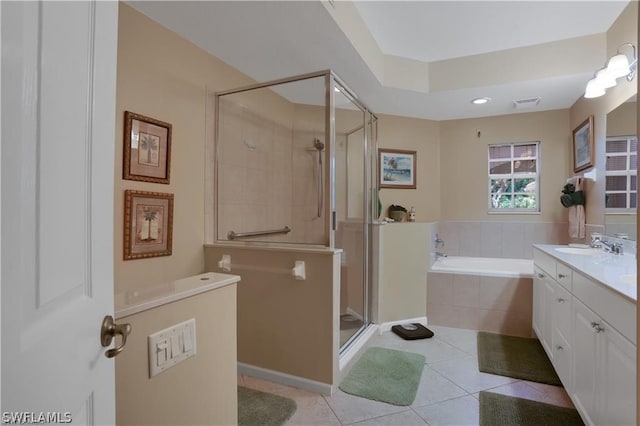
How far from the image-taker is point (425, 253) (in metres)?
3.22

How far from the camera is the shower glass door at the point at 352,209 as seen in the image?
8.04 ft

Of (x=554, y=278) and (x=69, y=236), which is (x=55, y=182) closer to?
(x=69, y=236)

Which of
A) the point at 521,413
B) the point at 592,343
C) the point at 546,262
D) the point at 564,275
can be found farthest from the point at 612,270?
the point at 521,413

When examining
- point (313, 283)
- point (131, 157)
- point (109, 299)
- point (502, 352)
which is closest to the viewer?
point (109, 299)

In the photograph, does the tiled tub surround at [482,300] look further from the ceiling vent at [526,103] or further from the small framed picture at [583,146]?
the ceiling vent at [526,103]

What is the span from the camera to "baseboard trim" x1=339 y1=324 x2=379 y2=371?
225 cm

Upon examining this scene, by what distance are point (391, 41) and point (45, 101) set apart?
2.82 meters

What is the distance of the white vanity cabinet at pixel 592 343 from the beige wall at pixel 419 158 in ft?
5.74

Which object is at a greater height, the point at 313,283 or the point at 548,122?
Answer: the point at 548,122

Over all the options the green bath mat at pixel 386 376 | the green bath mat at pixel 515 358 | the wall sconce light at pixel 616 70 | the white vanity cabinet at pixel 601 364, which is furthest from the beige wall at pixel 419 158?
the white vanity cabinet at pixel 601 364

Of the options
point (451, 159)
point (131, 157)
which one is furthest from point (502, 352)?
point (131, 157)

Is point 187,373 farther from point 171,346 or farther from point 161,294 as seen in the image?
point 161,294

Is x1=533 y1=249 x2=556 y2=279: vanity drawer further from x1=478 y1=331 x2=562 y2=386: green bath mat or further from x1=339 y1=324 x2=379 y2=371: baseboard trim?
Result: x1=339 y1=324 x2=379 y2=371: baseboard trim

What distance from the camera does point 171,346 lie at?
97 centimetres
